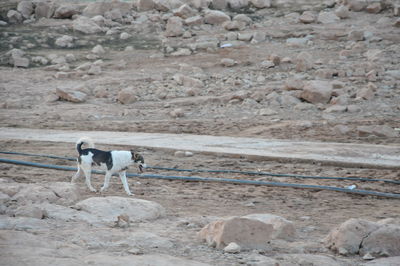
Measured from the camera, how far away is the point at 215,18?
2306cm

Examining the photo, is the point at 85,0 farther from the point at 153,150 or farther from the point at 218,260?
the point at 218,260

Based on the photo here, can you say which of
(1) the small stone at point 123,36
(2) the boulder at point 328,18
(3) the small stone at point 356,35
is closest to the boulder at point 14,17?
(1) the small stone at point 123,36

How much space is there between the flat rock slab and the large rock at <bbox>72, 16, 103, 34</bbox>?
1057cm

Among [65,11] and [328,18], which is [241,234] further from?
[65,11]

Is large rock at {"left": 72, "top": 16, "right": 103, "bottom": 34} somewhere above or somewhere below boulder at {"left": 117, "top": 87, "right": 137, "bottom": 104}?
above

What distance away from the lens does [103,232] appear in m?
5.62

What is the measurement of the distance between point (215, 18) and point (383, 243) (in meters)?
18.4

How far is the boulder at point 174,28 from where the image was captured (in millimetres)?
22188

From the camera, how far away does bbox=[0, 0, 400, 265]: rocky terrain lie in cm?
545

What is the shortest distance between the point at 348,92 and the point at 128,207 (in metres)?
10.3

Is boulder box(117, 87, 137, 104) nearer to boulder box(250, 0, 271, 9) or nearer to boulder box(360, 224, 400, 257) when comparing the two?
boulder box(250, 0, 271, 9)

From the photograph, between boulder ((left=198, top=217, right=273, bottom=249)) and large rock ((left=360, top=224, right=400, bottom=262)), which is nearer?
boulder ((left=198, top=217, right=273, bottom=249))

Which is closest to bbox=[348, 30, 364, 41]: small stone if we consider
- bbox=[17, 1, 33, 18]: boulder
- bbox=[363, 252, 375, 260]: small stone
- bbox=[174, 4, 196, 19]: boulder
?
bbox=[174, 4, 196, 19]: boulder

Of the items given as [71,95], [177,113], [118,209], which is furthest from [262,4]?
[118,209]
